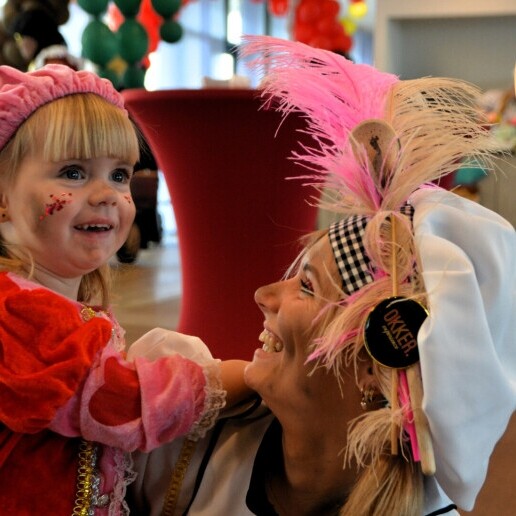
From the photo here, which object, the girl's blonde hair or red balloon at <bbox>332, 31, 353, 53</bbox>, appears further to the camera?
red balloon at <bbox>332, 31, 353, 53</bbox>

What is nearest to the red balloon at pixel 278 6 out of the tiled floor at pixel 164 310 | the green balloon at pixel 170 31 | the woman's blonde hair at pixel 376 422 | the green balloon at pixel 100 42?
the tiled floor at pixel 164 310

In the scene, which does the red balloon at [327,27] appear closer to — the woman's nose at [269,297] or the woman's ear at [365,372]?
the woman's nose at [269,297]

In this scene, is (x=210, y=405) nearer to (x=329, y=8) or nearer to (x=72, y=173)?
(x=72, y=173)

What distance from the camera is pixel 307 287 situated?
1003 mm

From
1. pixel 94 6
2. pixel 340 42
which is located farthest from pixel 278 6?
pixel 94 6

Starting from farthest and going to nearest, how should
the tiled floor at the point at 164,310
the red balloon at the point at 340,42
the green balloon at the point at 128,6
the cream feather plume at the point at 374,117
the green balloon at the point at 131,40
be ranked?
the red balloon at the point at 340,42 < the green balloon at the point at 131,40 < the green balloon at the point at 128,6 < the tiled floor at the point at 164,310 < the cream feather plume at the point at 374,117

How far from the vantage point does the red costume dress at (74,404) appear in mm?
1012

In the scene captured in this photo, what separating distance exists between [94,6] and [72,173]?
2.97m

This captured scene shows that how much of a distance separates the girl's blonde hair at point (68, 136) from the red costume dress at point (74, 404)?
0.18m

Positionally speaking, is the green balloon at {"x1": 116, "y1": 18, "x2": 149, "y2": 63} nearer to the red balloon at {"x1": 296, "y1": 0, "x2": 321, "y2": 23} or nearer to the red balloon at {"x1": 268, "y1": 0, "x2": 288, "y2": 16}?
the red balloon at {"x1": 296, "y1": 0, "x2": 321, "y2": 23}

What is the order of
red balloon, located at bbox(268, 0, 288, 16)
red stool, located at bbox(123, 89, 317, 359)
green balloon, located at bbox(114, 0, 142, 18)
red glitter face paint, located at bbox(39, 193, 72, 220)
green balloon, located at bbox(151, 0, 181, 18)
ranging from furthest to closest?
red balloon, located at bbox(268, 0, 288, 16) → green balloon, located at bbox(151, 0, 181, 18) → green balloon, located at bbox(114, 0, 142, 18) → red stool, located at bbox(123, 89, 317, 359) → red glitter face paint, located at bbox(39, 193, 72, 220)

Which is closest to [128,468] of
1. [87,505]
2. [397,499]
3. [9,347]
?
[87,505]

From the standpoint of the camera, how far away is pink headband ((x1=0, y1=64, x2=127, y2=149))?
1202 mm

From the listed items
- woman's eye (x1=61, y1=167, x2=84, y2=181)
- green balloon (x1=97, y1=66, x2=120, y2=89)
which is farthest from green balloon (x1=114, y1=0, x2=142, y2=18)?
woman's eye (x1=61, y1=167, x2=84, y2=181)
